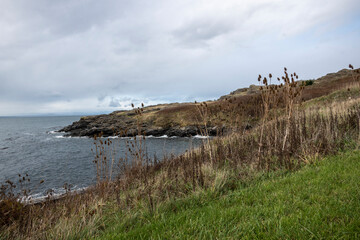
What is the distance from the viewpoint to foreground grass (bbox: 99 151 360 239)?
2.48 m

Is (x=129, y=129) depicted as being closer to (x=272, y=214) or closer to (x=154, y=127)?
(x=154, y=127)

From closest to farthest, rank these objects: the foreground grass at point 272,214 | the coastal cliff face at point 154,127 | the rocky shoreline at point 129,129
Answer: the foreground grass at point 272,214 → the rocky shoreline at point 129,129 → the coastal cliff face at point 154,127

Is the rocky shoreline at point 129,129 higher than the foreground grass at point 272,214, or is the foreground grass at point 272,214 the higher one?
the foreground grass at point 272,214

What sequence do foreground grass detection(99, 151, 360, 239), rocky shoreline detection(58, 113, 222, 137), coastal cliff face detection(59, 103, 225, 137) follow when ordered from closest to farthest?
foreground grass detection(99, 151, 360, 239) → rocky shoreline detection(58, 113, 222, 137) → coastal cliff face detection(59, 103, 225, 137)

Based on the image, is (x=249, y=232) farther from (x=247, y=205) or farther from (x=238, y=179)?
(x=238, y=179)

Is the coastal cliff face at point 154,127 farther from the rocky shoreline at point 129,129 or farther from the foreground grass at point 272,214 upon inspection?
the foreground grass at point 272,214

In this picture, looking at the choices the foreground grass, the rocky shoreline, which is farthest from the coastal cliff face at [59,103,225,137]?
the foreground grass

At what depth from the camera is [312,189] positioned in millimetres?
3529

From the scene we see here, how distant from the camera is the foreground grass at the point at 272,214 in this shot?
Answer: 97.8 inches

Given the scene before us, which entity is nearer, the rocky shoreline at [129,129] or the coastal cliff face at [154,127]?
the rocky shoreline at [129,129]

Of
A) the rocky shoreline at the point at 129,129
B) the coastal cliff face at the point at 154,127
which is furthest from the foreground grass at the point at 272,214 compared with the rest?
the coastal cliff face at the point at 154,127

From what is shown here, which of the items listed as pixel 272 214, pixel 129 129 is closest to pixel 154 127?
pixel 129 129

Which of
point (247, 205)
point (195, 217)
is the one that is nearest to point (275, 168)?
point (247, 205)

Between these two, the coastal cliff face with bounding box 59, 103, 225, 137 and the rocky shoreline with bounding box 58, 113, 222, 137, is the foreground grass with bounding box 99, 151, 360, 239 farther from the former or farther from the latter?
the coastal cliff face with bounding box 59, 103, 225, 137
